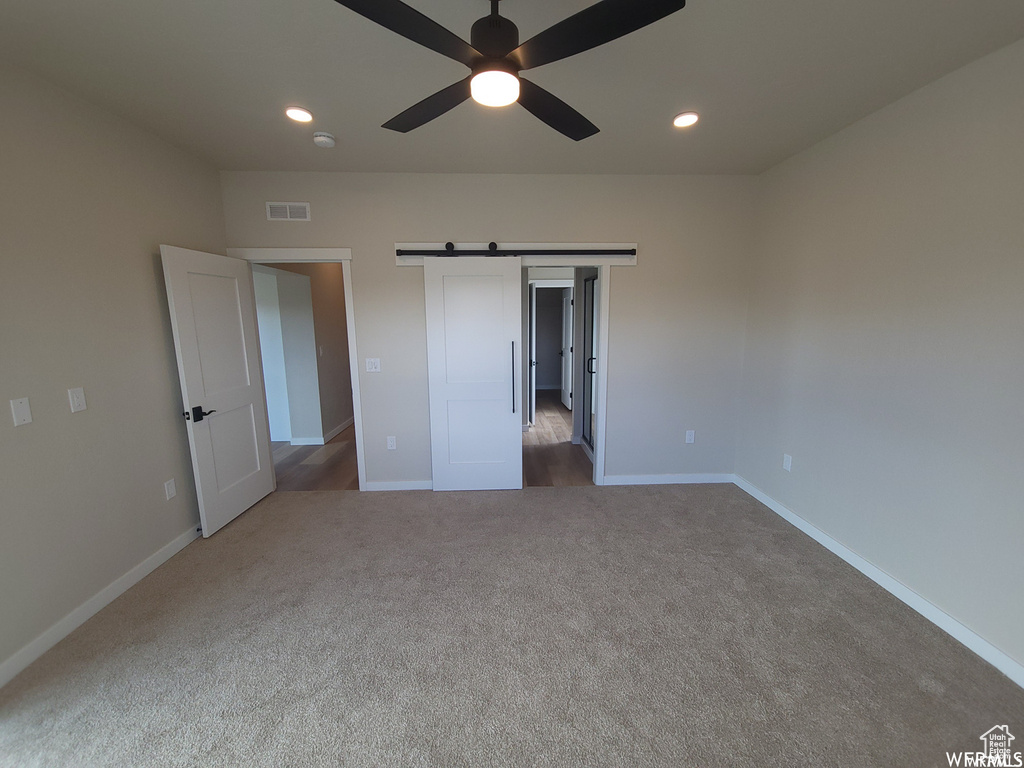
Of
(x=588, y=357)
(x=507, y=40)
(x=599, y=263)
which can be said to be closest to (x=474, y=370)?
(x=599, y=263)

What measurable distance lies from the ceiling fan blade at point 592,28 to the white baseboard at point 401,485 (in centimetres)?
303

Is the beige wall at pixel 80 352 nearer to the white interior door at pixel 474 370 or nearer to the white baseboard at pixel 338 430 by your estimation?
the white interior door at pixel 474 370

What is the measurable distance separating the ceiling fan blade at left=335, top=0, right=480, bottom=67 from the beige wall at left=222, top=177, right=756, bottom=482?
1.89 metres

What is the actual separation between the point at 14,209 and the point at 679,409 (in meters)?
4.18

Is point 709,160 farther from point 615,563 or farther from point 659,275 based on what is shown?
point 615,563

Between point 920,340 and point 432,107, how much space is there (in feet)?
8.51

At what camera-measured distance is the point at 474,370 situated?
3.29 m

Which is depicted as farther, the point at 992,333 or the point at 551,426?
the point at 551,426

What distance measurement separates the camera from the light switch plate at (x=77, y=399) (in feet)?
6.31

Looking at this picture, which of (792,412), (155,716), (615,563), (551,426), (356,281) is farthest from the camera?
(551,426)

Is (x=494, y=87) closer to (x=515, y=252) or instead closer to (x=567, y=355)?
(x=515, y=252)

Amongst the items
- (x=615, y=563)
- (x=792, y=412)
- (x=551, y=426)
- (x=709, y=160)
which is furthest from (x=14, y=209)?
(x=551, y=426)

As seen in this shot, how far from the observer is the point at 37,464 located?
1782 mm

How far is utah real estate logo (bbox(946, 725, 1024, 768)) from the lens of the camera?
4.26 ft
